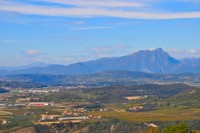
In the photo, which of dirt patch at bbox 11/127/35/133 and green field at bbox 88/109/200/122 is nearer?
dirt patch at bbox 11/127/35/133

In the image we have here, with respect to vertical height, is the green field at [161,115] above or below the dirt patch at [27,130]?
above

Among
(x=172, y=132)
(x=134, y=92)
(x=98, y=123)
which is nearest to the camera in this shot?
(x=172, y=132)

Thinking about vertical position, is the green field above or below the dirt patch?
above

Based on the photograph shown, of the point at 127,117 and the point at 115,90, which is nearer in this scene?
the point at 127,117

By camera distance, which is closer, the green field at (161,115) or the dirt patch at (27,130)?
the dirt patch at (27,130)

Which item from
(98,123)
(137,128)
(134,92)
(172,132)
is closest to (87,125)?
(98,123)

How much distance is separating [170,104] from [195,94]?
12.5 metres

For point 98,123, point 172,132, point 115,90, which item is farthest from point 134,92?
point 172,132

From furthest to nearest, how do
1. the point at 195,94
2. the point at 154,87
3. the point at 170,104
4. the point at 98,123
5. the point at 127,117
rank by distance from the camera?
1. the point at 154,87
2. the point at 195,94
3. the point at 170,104
4. the point at 127,117
5. the point at 98,123

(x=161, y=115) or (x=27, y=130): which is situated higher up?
(x=161, y=115)

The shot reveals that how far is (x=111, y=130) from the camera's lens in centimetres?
8300

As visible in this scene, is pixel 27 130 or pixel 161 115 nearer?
pixel 27 130

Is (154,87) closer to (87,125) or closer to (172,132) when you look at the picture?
(87,125)

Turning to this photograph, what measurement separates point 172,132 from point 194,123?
2793 centimetres
